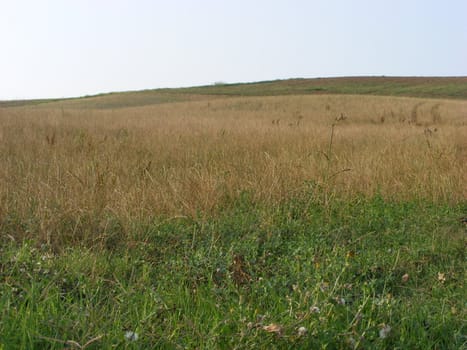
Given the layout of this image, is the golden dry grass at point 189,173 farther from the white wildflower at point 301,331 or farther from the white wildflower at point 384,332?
the white wildflower at point 384,332

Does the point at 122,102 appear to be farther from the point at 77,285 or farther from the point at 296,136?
the point at 77,285

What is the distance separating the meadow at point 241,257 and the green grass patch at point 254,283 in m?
0.01

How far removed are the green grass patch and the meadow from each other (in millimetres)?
12

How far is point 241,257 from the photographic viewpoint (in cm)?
302

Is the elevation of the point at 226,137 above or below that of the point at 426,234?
above

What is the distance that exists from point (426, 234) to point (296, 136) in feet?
18.5

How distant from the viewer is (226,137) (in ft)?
29.6

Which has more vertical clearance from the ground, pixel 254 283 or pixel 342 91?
pixel 342 91

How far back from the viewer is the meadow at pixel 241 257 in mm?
1993

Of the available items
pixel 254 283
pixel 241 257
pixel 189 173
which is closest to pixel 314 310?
pixel 254 283

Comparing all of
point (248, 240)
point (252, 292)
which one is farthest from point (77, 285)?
point (248, 240)

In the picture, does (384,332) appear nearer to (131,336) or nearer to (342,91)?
(131,336)

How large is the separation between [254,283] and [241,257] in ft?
1.44

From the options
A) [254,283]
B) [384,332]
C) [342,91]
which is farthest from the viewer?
[342,91]
